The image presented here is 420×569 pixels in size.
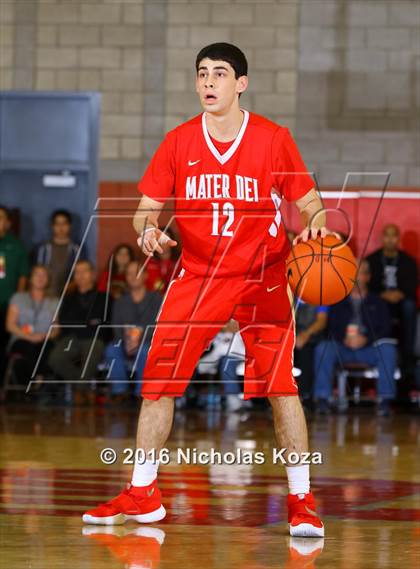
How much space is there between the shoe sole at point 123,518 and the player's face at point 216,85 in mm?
1489

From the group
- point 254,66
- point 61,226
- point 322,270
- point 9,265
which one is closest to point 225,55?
point 322,270

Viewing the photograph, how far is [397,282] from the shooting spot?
37.8ft

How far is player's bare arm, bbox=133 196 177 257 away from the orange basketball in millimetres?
498

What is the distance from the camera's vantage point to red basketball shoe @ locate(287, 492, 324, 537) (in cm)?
463

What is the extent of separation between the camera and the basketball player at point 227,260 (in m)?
4.80

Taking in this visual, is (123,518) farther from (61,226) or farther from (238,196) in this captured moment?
(61,226)

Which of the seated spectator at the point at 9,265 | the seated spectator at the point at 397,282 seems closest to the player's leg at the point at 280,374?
the seated spectator at the point at 397,282

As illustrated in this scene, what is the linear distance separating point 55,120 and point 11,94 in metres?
0.51

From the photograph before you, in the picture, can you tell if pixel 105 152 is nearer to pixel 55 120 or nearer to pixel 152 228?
pixel 55 120

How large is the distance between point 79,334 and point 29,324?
0.43 meters

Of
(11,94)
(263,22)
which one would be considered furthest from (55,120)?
(263,22)

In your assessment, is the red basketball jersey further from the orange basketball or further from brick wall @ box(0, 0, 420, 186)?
brick wall @ box(0, 0, 420, 186)

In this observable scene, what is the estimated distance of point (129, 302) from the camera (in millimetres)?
10648

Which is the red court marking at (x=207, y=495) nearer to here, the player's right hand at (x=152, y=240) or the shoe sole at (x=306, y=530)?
the shoe sole at (x=306, y=530)
